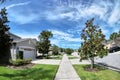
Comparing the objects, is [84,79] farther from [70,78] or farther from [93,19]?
[93,19]

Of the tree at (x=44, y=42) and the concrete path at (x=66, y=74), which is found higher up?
the tree at (x=44, y=42)

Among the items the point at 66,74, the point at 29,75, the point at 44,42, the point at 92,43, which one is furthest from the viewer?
the point at 44,42

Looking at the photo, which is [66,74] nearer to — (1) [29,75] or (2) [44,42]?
(1) [29,75]

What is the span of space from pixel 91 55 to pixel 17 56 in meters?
13.6

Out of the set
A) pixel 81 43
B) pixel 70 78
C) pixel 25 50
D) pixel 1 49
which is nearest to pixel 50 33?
pixel 25 50

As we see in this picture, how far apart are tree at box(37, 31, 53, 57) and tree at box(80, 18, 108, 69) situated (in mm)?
21599

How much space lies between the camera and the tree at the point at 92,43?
678 inches

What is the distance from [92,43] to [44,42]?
22.8m

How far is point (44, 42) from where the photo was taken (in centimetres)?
3916

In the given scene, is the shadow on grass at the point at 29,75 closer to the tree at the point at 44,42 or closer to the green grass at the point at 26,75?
the green grass at the point at 26,75

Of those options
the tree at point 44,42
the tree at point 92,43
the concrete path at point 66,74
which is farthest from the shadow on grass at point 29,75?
the tree at point 44,42

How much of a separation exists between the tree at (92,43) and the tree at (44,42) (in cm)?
2160

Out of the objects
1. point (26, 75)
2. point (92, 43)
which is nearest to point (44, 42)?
point (92, 43)

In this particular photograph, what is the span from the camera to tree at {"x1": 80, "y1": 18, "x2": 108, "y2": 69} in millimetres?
17219
